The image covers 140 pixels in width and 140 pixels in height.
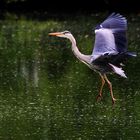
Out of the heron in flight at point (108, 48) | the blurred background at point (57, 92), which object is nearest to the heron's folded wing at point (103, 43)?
the heron in flight at point (108, 48)

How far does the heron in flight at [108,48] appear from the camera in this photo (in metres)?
11.9

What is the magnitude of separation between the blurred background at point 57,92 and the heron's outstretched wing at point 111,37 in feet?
3.86

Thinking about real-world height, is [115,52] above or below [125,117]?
above

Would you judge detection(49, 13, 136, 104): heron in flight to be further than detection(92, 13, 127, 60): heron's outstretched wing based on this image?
No

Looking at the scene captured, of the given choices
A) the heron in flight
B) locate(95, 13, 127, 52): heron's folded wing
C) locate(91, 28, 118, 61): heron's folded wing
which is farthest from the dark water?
locate(95, 13, 127, 52): heron's folded wing

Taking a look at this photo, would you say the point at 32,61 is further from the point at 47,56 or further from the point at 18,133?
Answer: the point at 18,133

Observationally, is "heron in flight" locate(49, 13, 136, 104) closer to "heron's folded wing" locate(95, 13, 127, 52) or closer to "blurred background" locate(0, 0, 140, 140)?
"heron's folded wing" locate(95, 13, 127, 52)

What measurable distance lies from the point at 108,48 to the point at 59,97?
8.84 feet

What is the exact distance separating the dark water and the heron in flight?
86cm

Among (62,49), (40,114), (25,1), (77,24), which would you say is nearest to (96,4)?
(25,1)

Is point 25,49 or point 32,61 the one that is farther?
point 25,49

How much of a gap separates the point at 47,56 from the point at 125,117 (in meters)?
9.81

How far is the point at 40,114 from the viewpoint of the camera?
12.8 meters

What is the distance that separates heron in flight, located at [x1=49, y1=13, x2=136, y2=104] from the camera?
39.1ft
